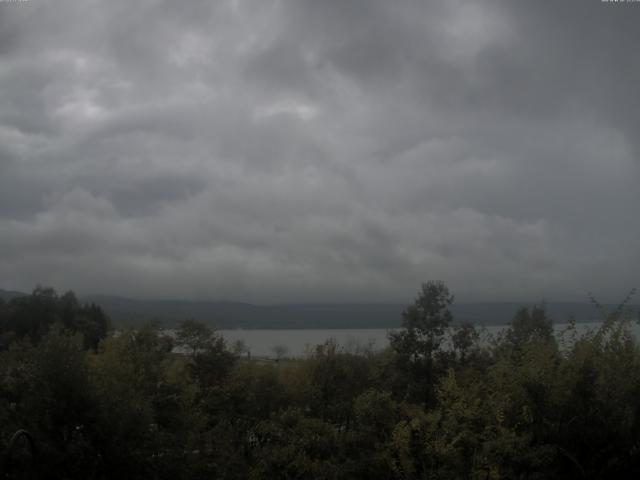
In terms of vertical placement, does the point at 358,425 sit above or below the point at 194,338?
below

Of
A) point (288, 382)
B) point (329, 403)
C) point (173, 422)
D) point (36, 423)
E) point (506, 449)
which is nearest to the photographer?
point (36, 423)

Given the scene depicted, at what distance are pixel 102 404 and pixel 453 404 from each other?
8.55m

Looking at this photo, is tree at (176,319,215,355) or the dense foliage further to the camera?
tree at (176,319,215,355)

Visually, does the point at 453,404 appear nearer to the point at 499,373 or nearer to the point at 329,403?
the point at 499,373

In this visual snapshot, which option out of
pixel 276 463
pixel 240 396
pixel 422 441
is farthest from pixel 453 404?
pixel 240 396

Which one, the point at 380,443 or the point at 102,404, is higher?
the point at 102,404

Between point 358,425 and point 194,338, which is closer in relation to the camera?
point 358,425

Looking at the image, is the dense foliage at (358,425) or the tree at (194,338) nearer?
the dense foliage at (358,425)

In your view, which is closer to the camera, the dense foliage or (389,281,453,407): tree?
the dense foliage

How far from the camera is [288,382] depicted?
125 ft

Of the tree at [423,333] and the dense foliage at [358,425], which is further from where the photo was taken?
the tree at [423,333]

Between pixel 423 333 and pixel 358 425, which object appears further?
pixel 423 333

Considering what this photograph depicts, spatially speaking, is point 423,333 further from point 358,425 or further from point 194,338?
point 358,425

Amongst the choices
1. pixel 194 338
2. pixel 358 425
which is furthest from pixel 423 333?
pixel 358 425
